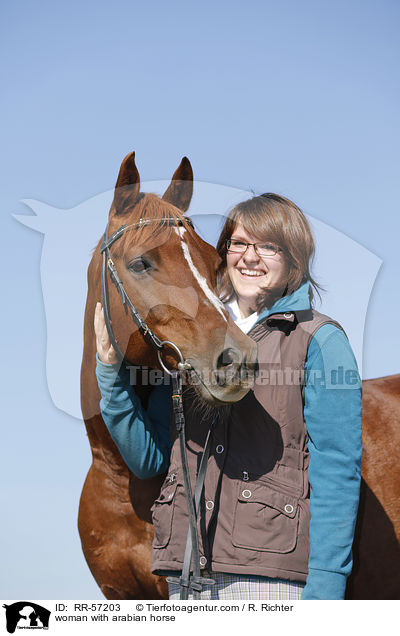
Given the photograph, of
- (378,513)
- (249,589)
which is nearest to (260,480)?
(249,589)

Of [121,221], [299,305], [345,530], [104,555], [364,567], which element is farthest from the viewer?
[364,567]

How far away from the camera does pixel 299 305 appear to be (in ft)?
7.13

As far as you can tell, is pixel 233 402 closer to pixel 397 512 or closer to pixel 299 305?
pixel 299 305

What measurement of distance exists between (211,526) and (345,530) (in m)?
0.46

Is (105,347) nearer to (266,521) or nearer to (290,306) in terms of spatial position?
(290,306)

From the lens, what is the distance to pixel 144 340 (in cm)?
243

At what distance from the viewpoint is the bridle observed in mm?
1956

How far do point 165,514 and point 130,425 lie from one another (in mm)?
460

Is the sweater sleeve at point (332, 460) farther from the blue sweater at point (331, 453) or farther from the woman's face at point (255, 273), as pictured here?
the woman's face at point (255, 273)

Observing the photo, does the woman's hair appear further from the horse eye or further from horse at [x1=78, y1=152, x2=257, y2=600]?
the horse eye

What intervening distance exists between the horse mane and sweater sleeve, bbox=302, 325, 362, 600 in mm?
890

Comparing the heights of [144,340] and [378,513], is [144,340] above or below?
above
